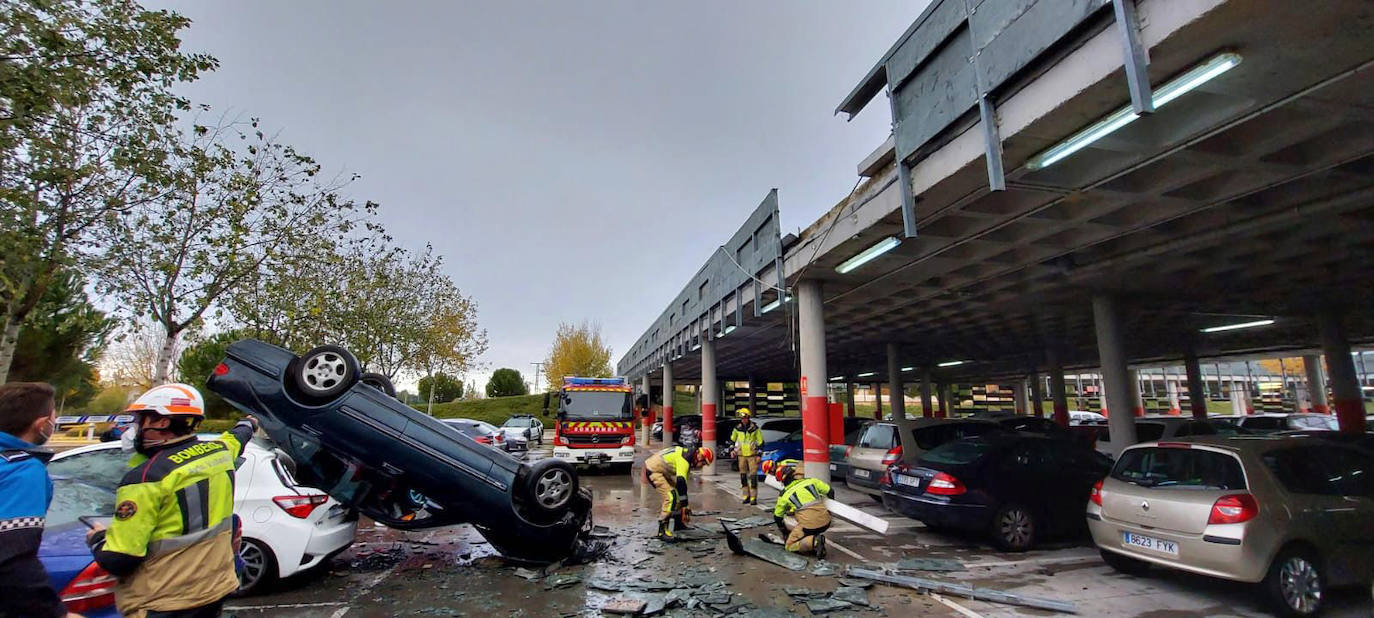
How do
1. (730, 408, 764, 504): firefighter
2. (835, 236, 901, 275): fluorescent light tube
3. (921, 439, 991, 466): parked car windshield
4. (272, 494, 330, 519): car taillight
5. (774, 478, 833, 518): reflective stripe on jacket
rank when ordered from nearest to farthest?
(272, 494, 330, 519): car taillight, (774, 478, 833, 518): reflective stripe on jacket, (921, 439, 991, 466): parked car windshield, (835, 236, 901, 275): fluorescent light tube, (730, 408, 764, 504): firefighter

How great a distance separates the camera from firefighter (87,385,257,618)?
8.24ft

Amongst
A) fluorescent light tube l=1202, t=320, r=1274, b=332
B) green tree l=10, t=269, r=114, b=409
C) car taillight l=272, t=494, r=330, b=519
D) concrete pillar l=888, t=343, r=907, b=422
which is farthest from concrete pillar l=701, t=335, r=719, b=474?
green tree l=10, t=269, r=114, b=409

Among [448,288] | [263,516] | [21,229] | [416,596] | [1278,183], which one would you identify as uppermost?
[448,288]

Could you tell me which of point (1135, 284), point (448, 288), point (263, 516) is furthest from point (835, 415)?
point (448, 288)

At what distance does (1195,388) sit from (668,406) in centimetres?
2051

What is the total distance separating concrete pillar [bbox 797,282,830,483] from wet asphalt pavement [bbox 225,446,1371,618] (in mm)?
2653

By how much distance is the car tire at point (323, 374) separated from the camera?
5.61 m

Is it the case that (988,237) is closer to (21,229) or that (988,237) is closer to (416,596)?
(416,596)

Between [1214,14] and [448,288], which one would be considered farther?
[448,288]

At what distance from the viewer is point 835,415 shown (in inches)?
493

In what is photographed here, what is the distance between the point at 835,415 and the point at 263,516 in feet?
33.2

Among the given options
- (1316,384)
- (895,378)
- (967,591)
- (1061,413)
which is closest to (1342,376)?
(1061,413)

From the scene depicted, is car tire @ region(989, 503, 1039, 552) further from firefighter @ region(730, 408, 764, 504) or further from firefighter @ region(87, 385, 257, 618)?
firefighter @ region(87, 385, 257, 618)

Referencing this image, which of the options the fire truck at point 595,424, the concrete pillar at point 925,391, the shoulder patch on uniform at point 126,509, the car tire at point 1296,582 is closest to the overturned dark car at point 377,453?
the shoulder patch on uniform at point 126,509
